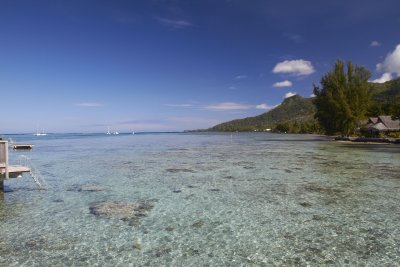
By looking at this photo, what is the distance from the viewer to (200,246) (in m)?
9.15

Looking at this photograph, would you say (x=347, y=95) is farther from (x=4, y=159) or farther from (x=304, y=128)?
(x=304, y=128)

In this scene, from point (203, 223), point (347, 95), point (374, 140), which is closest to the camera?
point (203, 223)

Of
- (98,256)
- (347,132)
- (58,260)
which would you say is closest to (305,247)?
(98,256)

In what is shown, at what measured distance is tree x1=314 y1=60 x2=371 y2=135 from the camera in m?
75.9

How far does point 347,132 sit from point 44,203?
81825 millimetres

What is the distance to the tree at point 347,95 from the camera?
75875 mm

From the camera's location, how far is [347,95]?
77625 mm

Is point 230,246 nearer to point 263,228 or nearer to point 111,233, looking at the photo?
point 263,228

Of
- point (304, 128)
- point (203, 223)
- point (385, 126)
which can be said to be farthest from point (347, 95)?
point (304, 128)

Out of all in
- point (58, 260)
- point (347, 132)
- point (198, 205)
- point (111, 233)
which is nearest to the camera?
point (58, 260)

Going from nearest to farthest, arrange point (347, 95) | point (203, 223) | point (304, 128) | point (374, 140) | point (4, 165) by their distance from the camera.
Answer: point (203, 223) → point (4, 165) → point (374, 140) → point (347, 95) → point (304, 128)

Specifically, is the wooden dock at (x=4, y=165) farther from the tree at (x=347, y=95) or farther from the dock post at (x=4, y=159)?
the tree at (x=347, y=95)

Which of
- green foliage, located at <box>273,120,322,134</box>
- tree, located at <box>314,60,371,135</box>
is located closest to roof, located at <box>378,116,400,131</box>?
tree, located at <box>314,60,371,135</box>

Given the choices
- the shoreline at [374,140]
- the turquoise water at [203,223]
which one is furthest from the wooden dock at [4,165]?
the shoreline at [374,140]
